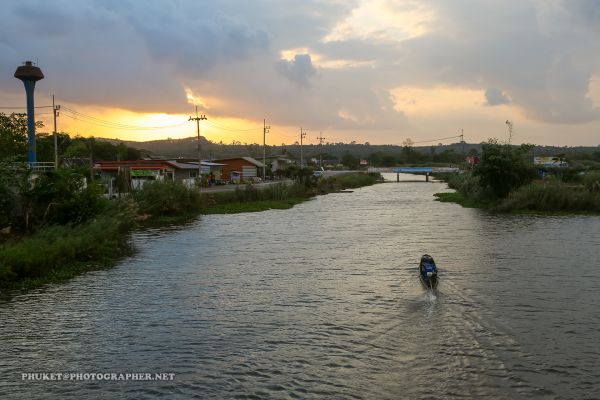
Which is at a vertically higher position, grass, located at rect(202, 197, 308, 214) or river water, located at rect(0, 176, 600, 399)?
grass, located at rect(202, 197, 308, 214)

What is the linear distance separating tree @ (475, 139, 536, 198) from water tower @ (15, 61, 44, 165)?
127ft

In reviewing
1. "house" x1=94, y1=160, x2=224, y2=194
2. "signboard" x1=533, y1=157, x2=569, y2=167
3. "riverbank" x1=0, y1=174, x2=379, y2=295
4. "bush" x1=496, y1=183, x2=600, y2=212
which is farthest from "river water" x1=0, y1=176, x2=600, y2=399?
"signboard" x1=533, y1=157, x2=569, y2=167

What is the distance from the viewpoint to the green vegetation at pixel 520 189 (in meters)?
39.6

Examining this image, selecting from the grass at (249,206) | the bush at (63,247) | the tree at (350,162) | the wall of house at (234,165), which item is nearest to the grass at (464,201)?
the grass at (249,206)

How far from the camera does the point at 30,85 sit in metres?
44.8

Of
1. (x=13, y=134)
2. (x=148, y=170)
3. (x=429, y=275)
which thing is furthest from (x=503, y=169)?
(x=13, y=134)

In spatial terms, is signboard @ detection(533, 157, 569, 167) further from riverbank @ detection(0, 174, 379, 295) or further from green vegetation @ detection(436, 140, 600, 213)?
riverbank @ detection(0, 174, 379, 295)

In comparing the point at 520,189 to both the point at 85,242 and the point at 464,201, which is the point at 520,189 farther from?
the point at 85,242

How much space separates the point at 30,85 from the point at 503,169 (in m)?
41.4

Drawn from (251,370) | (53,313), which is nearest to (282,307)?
(251,370)

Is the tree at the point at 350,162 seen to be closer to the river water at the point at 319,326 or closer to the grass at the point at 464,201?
the grass at the point at 464,201

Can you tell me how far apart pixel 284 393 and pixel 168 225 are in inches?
1054

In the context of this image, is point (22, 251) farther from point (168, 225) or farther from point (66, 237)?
point (168, 225)

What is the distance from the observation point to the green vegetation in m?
39.6
